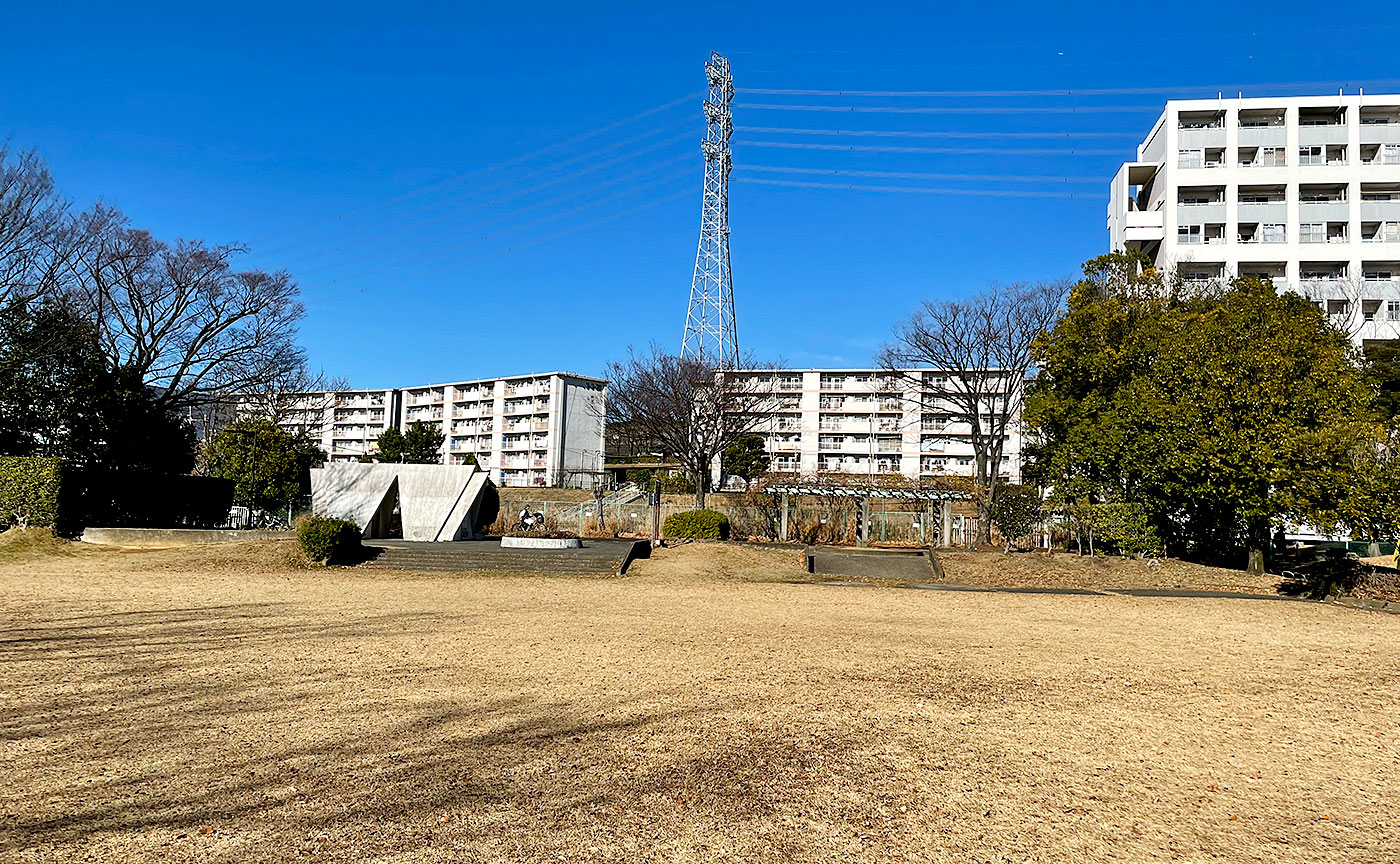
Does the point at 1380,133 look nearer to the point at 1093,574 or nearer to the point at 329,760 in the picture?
the point at 1093,574

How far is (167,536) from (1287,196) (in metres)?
46.3

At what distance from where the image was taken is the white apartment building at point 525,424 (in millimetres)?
73438

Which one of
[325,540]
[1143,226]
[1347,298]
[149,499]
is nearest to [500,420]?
[149,499]

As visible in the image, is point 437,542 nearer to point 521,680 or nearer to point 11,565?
point 11,565

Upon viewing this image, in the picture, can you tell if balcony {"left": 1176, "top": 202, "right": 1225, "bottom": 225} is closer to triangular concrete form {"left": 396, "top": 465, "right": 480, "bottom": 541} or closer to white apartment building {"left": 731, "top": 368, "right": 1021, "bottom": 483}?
white apartment building {"left": 731, "top": 368, "right": 1021, "bottom": 483}

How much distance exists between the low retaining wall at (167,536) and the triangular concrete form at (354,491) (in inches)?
72.6

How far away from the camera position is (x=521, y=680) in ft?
26.4

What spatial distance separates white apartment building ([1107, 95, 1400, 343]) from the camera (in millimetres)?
39656

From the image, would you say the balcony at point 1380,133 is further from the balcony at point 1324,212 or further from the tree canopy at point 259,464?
the tree canopy at point 259,464

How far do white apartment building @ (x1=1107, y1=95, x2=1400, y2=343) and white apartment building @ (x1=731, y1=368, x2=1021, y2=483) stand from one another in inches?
975

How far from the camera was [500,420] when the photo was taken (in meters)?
77.2

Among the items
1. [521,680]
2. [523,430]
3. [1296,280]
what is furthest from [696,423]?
[523,430]

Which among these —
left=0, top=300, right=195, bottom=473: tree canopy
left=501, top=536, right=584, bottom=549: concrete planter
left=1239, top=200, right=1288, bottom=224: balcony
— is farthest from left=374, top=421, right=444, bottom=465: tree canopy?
left=1239, top=200, right=1288, bottom=224: balcony

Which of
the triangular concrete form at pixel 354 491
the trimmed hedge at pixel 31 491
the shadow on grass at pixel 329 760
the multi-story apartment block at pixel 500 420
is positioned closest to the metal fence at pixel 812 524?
the triangular concrete form at pixel 354 491
